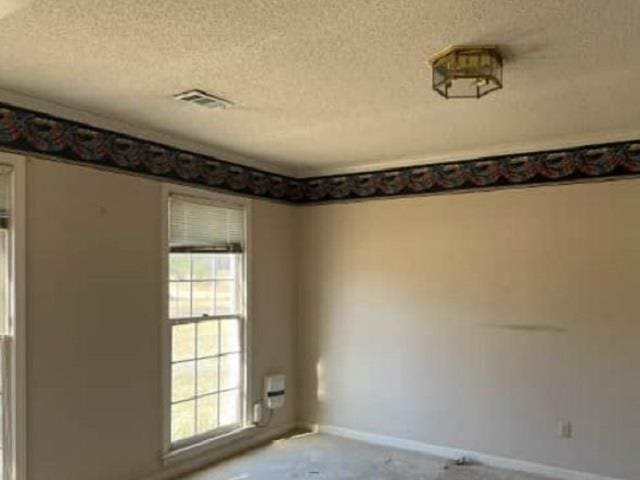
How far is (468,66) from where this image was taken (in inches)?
103

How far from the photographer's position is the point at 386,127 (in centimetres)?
398

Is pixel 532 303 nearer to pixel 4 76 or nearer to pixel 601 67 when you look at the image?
pixel 601 67

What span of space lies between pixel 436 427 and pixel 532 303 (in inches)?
52.0

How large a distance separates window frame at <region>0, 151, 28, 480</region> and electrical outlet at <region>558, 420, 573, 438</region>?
11.8 ft

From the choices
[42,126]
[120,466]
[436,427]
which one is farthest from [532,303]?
[42,126]

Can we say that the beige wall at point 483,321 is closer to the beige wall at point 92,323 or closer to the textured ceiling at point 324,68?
the textured ceiling at point 324,68

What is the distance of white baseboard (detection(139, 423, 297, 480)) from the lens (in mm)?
4137

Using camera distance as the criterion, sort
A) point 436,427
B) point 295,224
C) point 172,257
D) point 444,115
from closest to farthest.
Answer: point 444,115, point 172,257, point 436,427, point 295,224

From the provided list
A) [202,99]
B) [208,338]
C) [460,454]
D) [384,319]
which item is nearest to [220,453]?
[208,338]

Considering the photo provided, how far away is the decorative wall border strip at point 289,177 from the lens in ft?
11.1

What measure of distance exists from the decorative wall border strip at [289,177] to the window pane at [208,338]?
113 centimetres

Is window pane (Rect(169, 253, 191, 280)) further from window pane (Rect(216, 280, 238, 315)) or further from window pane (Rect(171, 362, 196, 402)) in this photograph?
window pane (Rect(171, 362, 196, 402))

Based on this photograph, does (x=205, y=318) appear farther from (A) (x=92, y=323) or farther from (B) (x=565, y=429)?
(B) (x=565, y=429)

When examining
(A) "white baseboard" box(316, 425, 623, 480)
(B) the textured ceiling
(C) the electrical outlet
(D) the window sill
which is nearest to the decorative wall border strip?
(B) the textured ceiling
